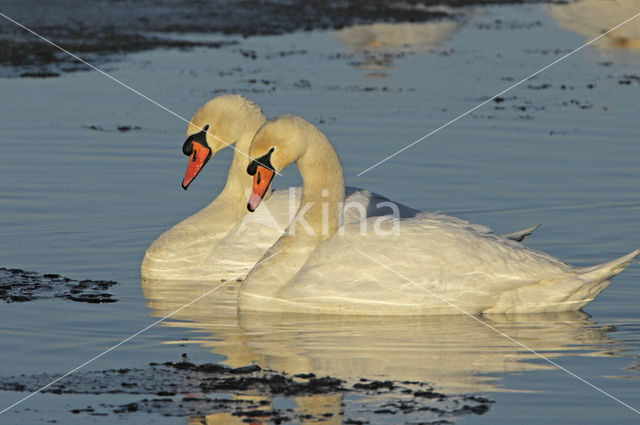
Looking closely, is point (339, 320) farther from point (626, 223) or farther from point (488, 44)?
point (488, 44)

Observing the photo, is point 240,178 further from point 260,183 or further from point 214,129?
point 260,183

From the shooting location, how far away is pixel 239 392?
7266 mm

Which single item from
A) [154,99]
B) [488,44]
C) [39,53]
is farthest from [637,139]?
[39,53]

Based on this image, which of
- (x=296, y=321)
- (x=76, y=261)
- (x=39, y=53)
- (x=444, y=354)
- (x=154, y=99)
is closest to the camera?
(x=444, y=354)

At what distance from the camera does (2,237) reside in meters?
11.5

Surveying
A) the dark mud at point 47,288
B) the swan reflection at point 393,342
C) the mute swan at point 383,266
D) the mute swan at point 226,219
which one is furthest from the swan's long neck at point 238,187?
the mute swan at point 383,266

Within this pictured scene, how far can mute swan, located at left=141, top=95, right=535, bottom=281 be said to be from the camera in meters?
10.9

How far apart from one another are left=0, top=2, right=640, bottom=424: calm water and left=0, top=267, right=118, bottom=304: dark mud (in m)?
0.18

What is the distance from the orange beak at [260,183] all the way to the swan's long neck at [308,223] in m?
0.25

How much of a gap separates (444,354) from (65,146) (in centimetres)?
839

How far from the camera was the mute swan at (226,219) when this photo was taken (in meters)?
10.9

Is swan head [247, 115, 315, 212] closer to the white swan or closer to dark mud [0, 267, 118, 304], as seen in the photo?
the white swan

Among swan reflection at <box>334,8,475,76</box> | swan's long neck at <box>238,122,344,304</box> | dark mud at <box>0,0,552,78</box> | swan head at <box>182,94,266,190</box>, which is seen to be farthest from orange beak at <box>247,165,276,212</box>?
swan reflection at <box>334,8,475,76</box>

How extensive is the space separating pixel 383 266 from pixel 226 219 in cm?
273
